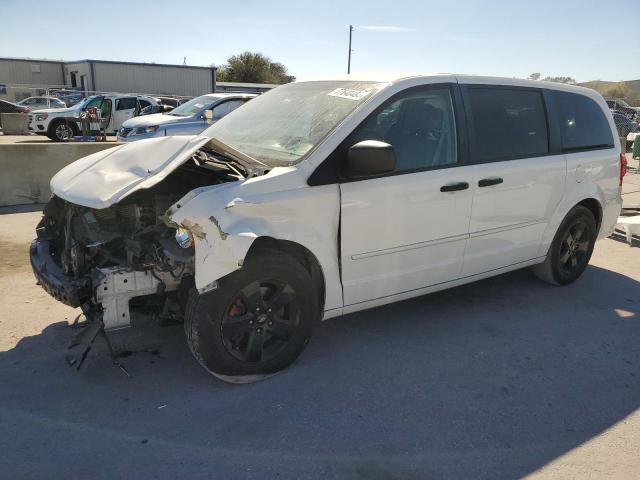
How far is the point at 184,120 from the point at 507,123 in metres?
8.57

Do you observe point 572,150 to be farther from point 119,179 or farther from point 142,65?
point 142,65

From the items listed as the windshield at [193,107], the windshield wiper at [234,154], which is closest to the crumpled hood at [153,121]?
the windshield at [193,107]

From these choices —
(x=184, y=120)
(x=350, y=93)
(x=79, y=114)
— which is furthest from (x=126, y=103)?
(x=350, y=93)

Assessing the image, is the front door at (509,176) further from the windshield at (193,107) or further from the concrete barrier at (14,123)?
the concrete barrier at (14,123)

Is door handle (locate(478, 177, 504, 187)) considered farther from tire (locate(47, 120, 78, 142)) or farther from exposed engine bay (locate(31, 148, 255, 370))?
tire (locate(47, 120, 78, 142))

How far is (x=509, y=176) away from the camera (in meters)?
4.02

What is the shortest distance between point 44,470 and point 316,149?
2.22 meters

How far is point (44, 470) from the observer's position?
7.88ft

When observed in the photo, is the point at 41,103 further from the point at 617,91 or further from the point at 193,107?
the point at 617,91

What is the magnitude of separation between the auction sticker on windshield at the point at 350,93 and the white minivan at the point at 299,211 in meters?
0.02

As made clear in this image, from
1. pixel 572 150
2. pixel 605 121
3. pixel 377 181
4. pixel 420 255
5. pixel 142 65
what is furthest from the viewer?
pixel 142 65

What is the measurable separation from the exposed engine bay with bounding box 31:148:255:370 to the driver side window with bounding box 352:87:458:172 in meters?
0.96

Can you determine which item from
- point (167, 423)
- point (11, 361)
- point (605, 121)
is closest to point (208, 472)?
point (167, 423)

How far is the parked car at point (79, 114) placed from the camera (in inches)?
728
